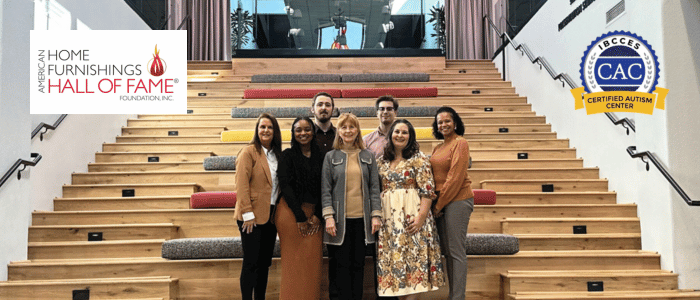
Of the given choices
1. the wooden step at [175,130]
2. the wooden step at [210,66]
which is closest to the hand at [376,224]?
the wooden step at [175,130]

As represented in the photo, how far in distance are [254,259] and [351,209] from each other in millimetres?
607

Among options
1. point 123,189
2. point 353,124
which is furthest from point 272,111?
point 353,124

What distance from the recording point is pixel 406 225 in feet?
9.70

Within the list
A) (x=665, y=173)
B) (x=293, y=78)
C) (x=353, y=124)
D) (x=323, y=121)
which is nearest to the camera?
(x=353, y=124)

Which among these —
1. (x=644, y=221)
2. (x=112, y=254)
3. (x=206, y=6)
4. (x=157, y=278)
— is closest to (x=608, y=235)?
(x=644, y=221)

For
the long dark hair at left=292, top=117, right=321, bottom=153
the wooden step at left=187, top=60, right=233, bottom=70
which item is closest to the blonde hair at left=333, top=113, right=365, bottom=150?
the long dark hair at left=292, top=117, right=321, bottom=153

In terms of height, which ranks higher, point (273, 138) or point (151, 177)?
point (273, 138)

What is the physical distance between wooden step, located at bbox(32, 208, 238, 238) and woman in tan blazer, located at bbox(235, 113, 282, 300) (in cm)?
102

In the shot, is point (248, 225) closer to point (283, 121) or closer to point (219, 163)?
point (219, 163)

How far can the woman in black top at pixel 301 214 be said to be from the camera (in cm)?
297

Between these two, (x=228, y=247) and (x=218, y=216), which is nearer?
(x=228, y=247)

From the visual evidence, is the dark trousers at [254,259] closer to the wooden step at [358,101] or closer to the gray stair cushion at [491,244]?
the gray stair cushion at [491,244]

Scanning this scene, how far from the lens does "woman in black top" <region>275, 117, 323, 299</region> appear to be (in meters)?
2.97

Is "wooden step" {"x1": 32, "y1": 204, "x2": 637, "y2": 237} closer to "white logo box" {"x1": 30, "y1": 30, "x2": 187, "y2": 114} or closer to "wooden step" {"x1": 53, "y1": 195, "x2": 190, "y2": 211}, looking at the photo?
"wooden step" {"x1": 53, "y1": 195, "x2": 190, "y2": 211}
